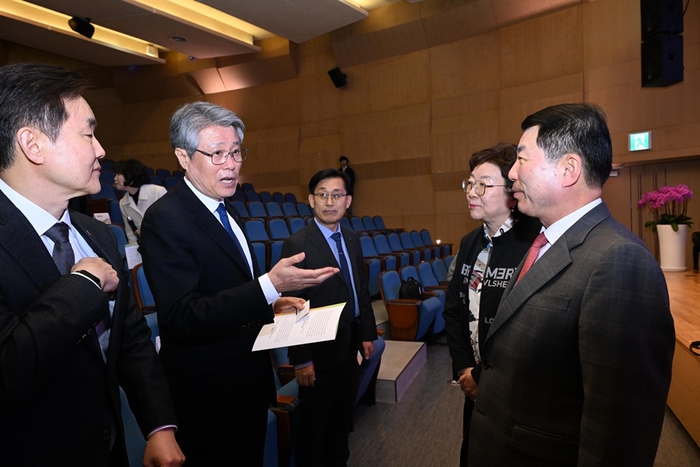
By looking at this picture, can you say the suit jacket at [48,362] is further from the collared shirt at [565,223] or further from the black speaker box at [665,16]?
the black speaker box at [665,16]

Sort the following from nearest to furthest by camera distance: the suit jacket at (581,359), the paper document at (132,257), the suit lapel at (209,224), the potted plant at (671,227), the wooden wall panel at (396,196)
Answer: the suit jacket at (581,359), the suit lapel at (209,224), the paper document at (132,257), the potted plant at (671,227), the wooden wall panel at (396,196)

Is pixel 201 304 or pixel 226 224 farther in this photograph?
pixel 226 224

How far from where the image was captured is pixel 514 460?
1065 millimetres

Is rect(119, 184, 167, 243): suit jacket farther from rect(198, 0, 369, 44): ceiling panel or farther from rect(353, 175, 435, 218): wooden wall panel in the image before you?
rect(353, 175, 435, 218): wooden wall panel

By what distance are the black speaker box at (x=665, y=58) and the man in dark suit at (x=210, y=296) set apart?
18.5ft

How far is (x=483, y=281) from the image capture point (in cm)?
157

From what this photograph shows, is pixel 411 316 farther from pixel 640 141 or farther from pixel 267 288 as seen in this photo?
pixel 640 141

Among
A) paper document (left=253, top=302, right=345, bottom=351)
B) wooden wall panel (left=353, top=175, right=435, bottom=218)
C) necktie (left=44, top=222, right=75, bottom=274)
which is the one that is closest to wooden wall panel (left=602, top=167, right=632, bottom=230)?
wooden wall panel (left=353, top=175, right=435, bottom=218)

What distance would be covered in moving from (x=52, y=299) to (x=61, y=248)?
198 millimetres

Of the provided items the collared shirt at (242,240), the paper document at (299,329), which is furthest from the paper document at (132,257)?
the paper document at (299,329)

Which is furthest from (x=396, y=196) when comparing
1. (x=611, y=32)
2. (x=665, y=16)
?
(x=665, y=16)

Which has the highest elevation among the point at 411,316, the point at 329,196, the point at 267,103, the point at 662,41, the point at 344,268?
the point at 267,103

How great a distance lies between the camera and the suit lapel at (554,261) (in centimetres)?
102

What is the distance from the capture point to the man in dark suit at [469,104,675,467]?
89 centimetres
